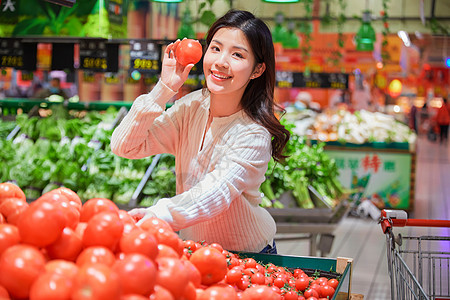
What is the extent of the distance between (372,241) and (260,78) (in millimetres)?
5259

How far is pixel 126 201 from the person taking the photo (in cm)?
538

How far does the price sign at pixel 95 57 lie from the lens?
22.5 feet

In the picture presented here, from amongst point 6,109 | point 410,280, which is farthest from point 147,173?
point 410,280

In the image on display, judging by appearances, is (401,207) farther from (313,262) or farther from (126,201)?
(313,262)

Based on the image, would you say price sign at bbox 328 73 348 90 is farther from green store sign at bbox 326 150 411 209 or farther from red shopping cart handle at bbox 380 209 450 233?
red shopping cart handle at bbox 380 209 450 233

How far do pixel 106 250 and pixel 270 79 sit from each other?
1.50 metres

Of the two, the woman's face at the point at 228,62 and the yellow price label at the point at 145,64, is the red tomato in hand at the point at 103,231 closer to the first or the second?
the woman's face at the point at 228,62

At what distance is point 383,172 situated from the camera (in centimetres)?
911

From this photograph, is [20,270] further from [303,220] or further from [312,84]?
[312,84]

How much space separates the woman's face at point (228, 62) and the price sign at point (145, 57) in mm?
3977

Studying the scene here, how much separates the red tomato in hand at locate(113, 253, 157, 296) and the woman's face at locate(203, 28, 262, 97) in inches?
50.9

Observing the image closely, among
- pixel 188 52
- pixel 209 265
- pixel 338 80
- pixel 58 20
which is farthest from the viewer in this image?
pixel 338 80

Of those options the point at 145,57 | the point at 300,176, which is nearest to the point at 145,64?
the point at 145,57

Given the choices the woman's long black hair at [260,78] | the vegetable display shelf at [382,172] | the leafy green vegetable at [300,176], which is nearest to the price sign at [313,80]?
the vegetable display shelf at [382,172]
